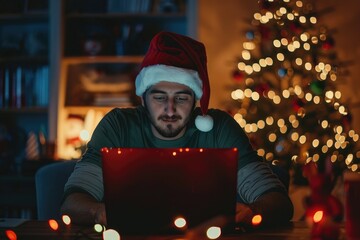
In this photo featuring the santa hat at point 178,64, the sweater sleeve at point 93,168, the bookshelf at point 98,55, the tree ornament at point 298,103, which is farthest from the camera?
the bookshelf at point 98,55

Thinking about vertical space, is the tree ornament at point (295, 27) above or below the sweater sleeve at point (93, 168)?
above

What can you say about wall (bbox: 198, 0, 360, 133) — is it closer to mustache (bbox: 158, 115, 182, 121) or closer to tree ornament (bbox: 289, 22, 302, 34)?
tree ornament (bbox: 289, 22, 302, 34)

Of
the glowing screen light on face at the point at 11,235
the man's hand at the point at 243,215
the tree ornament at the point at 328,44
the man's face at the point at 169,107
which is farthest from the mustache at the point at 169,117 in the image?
the tree ornament at the point at 328,44

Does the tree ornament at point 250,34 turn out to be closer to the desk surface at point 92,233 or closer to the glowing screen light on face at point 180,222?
the desk surface at point 92,233

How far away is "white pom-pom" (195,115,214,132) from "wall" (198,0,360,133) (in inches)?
91.5

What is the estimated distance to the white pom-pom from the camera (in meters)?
1.90

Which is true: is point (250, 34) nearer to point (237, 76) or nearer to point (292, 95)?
point (237, 76)

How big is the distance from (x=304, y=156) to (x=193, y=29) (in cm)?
102

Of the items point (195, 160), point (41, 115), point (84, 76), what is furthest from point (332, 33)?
point (195, 160)

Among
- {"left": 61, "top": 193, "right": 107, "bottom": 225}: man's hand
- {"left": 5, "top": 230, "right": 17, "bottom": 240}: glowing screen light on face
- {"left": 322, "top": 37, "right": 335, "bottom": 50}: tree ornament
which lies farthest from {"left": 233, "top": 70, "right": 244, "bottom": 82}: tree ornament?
{"left": 5, "top": 230, "right": 17, "bottom": 240}: glowing screen light on face

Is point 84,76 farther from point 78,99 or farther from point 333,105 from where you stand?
point 333,105

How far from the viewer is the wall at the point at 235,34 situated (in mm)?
4273

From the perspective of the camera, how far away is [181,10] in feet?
13.8

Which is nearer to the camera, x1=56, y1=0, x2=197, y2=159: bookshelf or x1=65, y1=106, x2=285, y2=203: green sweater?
x1=65, y1=106, x2=285, y2=203: green sweater
